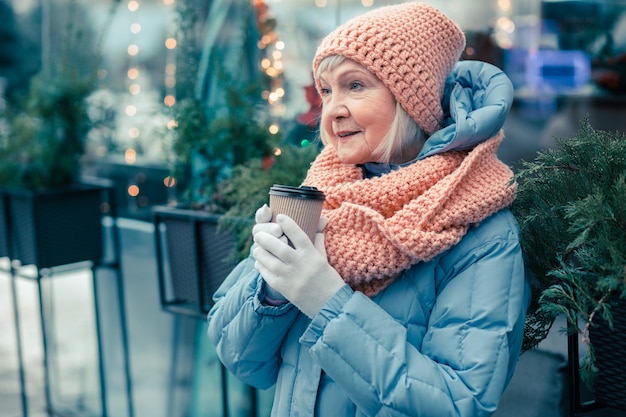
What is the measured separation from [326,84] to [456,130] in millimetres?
282

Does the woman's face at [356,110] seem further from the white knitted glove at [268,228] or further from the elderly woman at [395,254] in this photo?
the white knitted glove at [268,228]

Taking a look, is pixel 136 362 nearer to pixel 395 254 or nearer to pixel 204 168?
pixel 204 168

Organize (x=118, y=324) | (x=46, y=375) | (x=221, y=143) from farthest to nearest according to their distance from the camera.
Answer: (x=118, y=324)
(x=46, y=375)
(x=221, y=143)

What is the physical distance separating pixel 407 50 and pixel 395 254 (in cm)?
39

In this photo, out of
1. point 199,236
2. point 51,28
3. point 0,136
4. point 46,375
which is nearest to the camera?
point 199,236

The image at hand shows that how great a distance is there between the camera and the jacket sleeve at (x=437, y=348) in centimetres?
124

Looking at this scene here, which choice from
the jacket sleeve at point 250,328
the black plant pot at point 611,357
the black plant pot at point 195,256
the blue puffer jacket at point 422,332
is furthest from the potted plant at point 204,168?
the black plant pot at point 611,357

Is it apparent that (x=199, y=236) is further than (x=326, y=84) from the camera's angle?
Yes

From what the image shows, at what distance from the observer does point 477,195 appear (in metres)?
1.38

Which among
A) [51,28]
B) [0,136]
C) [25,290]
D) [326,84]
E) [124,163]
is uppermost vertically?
[51,28]

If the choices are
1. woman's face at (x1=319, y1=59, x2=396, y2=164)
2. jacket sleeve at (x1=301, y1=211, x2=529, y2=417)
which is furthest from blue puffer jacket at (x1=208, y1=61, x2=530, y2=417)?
woman's face at (x1=319, y1=59, x2=396, y2=164)

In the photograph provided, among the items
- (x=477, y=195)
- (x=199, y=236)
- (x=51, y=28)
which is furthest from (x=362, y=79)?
(x=51, y=28)

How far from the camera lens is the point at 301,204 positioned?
1.33m

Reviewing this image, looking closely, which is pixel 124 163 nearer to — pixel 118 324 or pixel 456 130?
pixel 118 324
